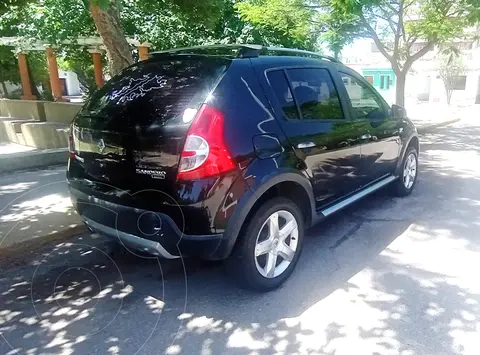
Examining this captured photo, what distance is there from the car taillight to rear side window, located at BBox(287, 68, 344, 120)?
996 millimetres

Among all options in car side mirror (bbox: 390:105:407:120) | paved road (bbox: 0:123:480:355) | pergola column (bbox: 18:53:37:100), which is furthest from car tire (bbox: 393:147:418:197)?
pergola column (bbox: 18:53:37:100)

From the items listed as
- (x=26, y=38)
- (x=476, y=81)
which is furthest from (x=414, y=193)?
(x=476, y=81)

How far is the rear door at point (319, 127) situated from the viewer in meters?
3.19

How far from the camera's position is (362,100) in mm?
4285

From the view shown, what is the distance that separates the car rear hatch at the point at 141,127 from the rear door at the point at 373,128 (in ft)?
5.77

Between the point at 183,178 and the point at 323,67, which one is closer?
the point at 183,178

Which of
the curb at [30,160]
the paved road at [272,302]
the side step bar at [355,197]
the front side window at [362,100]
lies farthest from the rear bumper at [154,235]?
the curb at [30,160]

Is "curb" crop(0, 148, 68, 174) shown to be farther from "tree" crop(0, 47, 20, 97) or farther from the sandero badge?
"tree" crop(0, 47, 20, 97)

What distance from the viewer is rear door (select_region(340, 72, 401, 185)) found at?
4.11m

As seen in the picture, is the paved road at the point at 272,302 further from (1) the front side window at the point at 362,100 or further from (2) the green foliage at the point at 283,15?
(2) the green foliage at the point at 283,15

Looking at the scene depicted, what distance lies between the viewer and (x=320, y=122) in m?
3.50

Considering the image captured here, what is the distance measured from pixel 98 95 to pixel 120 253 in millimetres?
1498

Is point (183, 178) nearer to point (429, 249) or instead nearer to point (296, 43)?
point (429, 249)

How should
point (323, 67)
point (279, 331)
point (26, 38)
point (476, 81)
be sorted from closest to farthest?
point (279, 331) < point (323, 67) < point (26, 38) < point (476, 81)
